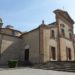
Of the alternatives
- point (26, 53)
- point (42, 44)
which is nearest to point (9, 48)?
point (26, 53)

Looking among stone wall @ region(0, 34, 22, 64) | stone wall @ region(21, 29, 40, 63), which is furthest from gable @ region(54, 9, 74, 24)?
stone wall @ region(0, 34, 22, 64)

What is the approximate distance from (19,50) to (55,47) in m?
6.02

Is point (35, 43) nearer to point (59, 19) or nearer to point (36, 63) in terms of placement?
point (36, 63)

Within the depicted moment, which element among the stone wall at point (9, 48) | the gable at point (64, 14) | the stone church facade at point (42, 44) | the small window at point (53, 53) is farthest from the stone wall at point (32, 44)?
the gable at point (64, 14)

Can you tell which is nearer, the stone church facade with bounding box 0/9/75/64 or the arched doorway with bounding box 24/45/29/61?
the stone church facade with bounding box 0/9/75/64

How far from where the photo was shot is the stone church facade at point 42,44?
24828mm

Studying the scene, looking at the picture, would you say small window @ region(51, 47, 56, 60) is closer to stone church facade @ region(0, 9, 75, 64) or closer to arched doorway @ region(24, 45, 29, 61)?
stone church facade @ region(0, 9, 75, 64)

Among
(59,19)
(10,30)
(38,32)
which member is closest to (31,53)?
(38,32)

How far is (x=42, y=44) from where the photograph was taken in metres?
24.4

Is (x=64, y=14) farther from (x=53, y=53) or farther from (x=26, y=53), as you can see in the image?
(x=26, y=53)

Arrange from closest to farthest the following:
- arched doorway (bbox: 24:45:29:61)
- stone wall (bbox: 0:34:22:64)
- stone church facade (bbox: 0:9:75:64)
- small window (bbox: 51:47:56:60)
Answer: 1. stone church facade (bbox: 0:9:75:64)
2. stone wall (bbox: 0:34:22:64)
3. small window (bbox: 51:47:56:60)
4. arched doorway (bbox: 24:45:29:61)

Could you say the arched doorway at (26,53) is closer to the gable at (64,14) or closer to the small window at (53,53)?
the small window at (53,53)

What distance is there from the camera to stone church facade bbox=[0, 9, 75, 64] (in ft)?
81.5

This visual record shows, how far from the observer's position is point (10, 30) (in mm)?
34031
